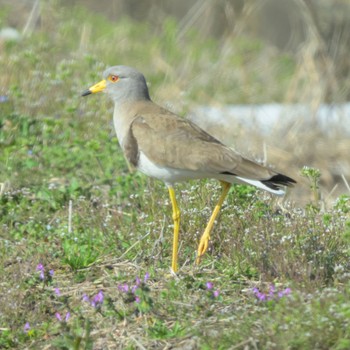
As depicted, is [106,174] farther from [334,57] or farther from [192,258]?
[334,57]

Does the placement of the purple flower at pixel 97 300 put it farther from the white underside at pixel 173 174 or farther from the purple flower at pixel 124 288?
the white underside at pixel 173 174

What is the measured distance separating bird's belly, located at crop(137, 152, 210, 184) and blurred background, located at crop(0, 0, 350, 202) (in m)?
1.84

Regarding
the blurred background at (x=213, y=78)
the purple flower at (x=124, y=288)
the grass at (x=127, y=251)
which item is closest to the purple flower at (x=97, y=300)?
the grass at (x=127, y=251)

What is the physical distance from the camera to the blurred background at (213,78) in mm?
9109

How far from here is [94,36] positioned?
488 inches

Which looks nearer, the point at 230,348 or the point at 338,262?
the point at 230,348

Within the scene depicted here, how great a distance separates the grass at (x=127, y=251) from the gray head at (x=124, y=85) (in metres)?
0.75

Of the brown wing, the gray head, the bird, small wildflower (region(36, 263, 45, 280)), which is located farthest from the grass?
the gray head

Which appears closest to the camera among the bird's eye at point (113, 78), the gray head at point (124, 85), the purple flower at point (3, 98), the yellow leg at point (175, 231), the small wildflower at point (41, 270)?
the small wildflower at point (41, 270)

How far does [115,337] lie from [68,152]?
3.43m

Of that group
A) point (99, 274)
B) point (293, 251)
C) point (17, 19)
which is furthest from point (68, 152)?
point (17, 19)

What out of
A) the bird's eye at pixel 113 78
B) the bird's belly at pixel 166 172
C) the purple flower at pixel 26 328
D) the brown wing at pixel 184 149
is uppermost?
the bird's eye at pixel 113 78

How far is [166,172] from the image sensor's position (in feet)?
18.7

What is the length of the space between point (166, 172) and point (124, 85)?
1.07 meters
